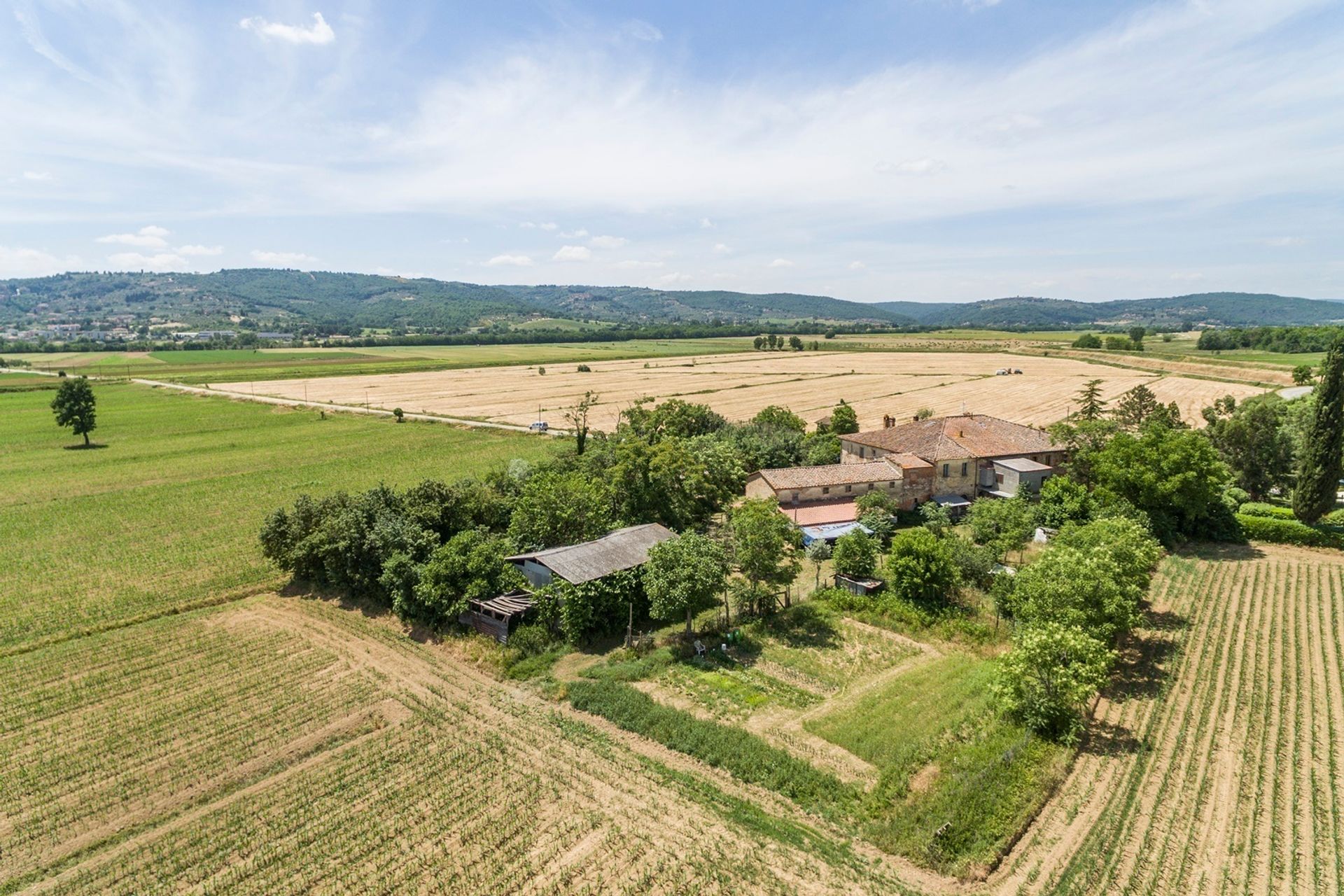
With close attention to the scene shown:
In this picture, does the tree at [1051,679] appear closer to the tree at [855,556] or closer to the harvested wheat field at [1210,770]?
the harvested wheat field at [1210,770]

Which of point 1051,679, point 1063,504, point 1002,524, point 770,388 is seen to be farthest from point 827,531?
point 770,388

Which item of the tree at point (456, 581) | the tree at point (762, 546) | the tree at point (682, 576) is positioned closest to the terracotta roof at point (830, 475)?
the tree at point (762, 546)

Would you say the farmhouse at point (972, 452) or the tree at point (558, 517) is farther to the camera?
the farmhouse at point (972, 452)

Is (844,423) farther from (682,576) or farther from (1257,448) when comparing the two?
(682,576)

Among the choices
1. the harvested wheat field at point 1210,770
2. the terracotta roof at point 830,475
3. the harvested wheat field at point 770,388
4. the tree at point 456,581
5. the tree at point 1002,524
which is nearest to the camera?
the harvested wheat field at point 1210,770

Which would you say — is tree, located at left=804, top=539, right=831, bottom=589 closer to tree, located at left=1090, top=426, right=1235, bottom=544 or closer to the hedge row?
tree, located at left=1090, top=426, right=1235, bottom=544

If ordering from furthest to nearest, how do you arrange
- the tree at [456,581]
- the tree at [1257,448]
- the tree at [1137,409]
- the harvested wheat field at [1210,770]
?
1. the tree at [1137,409]
2. the tree at [1257,448]
3. the tree at [456,581]
4. the harvested wheat field at [1210,770]

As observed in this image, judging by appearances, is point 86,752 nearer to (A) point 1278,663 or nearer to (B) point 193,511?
(B) point 193,511

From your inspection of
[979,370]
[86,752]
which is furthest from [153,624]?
[979,370]
